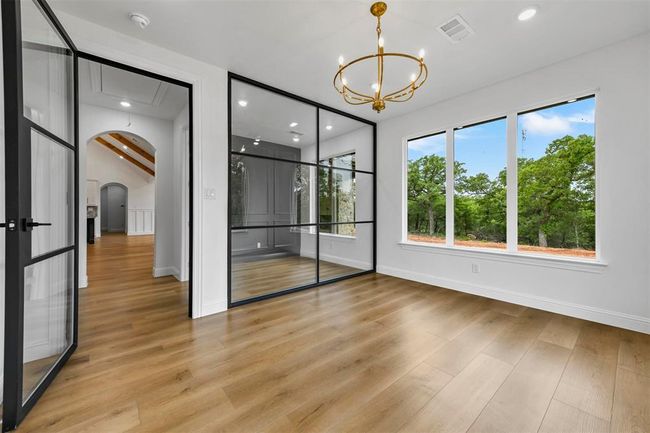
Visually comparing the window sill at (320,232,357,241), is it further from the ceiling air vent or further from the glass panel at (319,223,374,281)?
the ceiling air vent

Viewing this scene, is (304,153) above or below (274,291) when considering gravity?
above

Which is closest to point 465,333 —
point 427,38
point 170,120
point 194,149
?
point 427,38

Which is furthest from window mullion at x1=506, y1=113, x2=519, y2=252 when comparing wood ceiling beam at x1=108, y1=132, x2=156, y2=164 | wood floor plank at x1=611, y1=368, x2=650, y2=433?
wood ceiling beam at x1=108, y1=132, x2=156, y2=164

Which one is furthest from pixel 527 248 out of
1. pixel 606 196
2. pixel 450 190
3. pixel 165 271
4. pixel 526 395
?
→ pixel 165 271

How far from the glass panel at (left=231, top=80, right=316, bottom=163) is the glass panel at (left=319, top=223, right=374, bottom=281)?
1387 millimetres

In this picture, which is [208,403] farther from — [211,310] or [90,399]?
[211,310]

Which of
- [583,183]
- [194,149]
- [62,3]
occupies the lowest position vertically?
[583,183]

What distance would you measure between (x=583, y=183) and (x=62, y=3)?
5149 mm

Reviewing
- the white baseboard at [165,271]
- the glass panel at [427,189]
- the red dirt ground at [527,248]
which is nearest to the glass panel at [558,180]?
the red dirt ground at [527,248]

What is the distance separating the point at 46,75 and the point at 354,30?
236 cm

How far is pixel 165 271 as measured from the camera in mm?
4668

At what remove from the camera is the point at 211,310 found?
2.97 m

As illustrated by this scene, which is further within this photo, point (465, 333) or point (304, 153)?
point (304, 153)

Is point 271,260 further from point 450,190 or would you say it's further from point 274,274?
point 450,190
